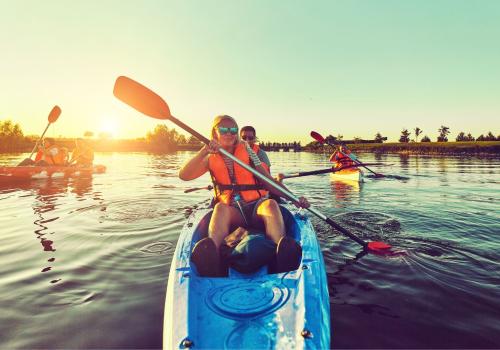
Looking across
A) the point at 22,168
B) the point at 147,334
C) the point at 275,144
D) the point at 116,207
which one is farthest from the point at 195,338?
the point at 275,144

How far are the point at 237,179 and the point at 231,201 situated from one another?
0.34 m

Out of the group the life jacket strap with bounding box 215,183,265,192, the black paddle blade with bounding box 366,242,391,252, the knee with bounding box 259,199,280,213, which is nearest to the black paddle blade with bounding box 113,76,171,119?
the life jacket strap with bounding box 215,183,265,192

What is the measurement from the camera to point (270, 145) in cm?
7681

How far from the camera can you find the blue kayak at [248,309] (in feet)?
6.77

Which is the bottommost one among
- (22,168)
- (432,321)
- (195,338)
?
(432,321)

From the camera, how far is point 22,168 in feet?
43.2

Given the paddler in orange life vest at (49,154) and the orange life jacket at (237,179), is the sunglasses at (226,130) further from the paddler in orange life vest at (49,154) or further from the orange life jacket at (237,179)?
the paddler in orange life vest at (49,154)

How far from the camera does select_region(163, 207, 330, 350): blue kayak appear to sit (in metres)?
2.06

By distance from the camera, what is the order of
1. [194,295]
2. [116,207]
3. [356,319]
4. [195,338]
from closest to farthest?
[195,338] → [194,295] → [356,319] → [116,207]

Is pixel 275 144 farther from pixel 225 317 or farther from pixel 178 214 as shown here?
pixel 225 317

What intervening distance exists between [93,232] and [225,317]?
477 cm

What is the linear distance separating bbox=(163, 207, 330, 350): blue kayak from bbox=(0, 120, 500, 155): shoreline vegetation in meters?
11.8

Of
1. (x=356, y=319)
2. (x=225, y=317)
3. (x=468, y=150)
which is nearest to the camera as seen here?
(x=225, y=317)

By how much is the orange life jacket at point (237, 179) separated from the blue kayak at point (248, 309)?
4.30 ft
